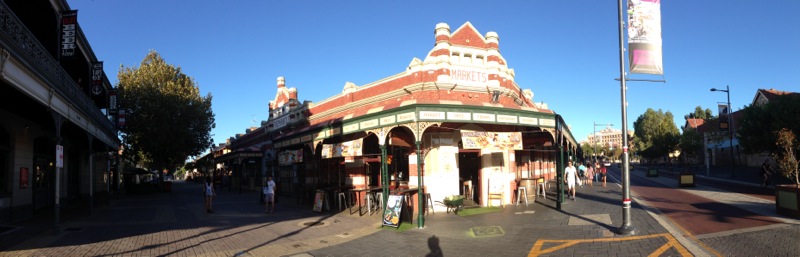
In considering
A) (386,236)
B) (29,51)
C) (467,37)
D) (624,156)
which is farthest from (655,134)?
(29,51)

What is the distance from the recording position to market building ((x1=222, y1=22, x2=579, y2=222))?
41.1 feet

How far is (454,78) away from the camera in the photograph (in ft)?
54.9

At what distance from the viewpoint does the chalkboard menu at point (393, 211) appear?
1136 centimetres

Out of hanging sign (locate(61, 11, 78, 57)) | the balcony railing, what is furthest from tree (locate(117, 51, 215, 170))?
the balcony railing

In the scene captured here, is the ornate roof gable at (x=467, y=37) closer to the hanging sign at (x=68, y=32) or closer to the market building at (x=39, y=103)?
the market building at (x=39, y=103)

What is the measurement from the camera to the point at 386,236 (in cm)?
1040

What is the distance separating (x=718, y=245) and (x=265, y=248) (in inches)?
366

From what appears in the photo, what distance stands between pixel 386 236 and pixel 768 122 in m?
29.3

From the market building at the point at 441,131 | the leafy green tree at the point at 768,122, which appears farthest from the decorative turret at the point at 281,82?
the leafy green tree at the point at 768,122

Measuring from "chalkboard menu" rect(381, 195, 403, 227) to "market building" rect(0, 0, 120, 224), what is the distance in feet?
27.9

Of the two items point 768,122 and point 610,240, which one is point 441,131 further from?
point 768,122

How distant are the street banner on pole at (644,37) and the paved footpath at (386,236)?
12.6 ft

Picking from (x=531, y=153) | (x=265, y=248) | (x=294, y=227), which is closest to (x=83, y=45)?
(x=294, y=227)

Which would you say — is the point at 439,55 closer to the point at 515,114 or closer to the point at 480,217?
the point at 515,114
